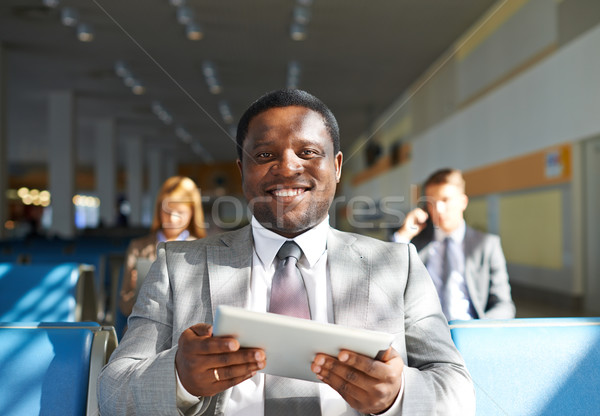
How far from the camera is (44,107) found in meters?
13.3

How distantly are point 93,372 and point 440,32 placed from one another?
7.83 m

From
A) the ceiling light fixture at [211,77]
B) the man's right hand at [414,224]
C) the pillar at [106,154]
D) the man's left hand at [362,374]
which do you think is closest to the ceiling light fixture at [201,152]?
the pillar at [106,154]

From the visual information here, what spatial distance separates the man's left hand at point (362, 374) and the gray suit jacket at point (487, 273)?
162cm

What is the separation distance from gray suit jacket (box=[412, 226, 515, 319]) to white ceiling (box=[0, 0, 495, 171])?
14.3ft

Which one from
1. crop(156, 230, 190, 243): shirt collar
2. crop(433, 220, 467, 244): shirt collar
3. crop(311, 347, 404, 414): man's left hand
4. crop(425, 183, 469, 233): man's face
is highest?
crop(425, 183, 469, 233): man's face

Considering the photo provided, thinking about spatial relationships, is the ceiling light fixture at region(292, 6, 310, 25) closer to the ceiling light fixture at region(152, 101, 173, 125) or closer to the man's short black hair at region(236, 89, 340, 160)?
the man's short black hair at region(236, 89, 340, 160)

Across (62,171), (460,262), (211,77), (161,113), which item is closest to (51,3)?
(211,77)

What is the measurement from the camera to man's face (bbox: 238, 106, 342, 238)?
1.18 m

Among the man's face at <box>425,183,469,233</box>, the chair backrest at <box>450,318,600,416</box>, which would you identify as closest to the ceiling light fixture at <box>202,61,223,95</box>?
the man's face at <box>425,183,469,233</box>

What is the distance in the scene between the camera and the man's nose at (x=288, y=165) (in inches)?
46.1

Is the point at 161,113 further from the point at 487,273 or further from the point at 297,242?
the point at 297,242

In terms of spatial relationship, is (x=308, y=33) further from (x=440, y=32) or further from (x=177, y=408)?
(x=177, y=408)

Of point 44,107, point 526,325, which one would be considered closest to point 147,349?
point 526,325

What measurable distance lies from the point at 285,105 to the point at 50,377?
738 millimetres
